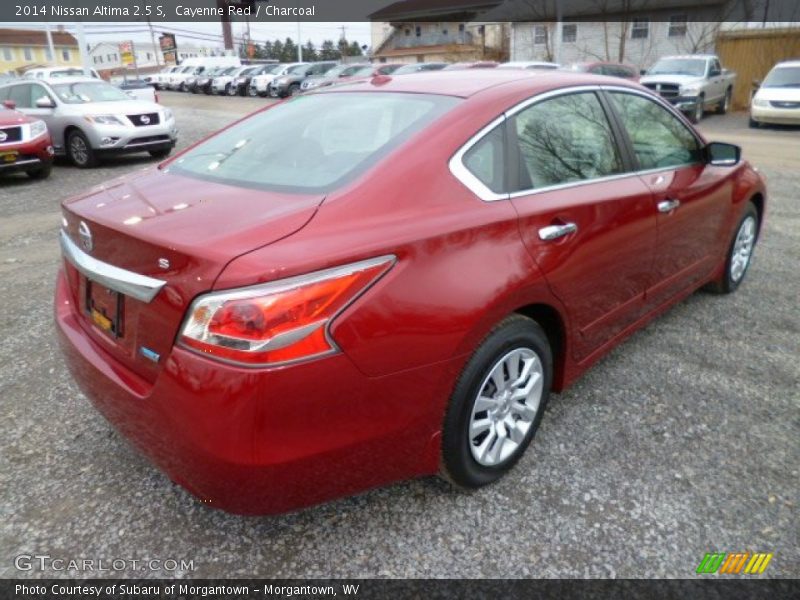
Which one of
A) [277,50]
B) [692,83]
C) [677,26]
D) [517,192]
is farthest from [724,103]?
[277,50]

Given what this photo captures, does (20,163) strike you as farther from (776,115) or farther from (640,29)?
(640,29)

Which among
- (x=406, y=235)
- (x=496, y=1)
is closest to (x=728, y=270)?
(x=406, y=235)

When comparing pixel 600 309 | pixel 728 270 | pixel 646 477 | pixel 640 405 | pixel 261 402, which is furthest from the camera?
pixel 728 270

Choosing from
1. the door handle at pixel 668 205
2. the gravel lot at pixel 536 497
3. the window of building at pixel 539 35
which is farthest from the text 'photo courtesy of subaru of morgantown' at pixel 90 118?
the window of building at pixel 539 35

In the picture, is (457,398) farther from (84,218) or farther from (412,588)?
(84,218)

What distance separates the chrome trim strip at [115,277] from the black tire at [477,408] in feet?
3.51

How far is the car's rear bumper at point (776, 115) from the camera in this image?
1519 cm

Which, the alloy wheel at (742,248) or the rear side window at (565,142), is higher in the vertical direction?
the rear side window at (565,142)

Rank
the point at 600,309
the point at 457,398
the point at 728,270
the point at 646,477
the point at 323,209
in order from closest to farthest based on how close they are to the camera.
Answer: the point at 323,209, the point at 457,398, the point at 646,477, the point at 600,309, the point at 728,270

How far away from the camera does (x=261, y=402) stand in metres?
1.74

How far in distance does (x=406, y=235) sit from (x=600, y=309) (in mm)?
1313

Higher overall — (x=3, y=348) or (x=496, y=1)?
(x=496, y=1)

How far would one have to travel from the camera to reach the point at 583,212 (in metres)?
2.64

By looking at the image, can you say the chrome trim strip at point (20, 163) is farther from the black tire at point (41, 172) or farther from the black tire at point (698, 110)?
the black tire at point (698, 110)
